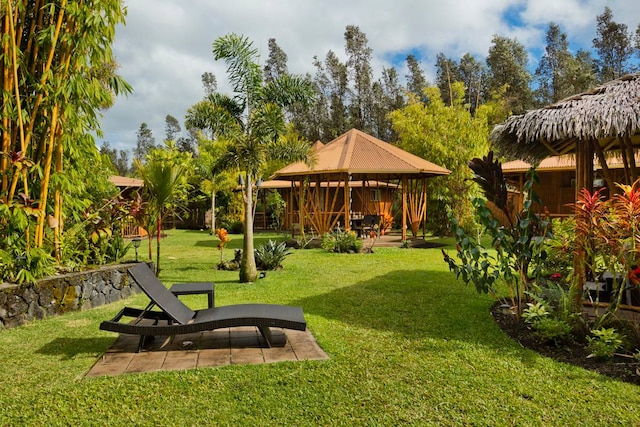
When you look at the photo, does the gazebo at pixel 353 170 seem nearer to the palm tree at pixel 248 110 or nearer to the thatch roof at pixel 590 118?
the palm tree at pixel 248 110

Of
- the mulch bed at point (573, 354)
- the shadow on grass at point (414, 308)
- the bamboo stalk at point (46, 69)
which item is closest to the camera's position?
the mulch bed at point (573, 354)

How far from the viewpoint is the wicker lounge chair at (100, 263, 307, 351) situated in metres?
4.39

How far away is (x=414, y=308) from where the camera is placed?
654 centimetres

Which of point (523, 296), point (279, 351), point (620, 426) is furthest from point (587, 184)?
point (279, 351)

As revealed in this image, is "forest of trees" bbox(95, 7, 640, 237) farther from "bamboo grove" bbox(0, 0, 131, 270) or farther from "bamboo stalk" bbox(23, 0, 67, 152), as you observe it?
"bamboo stalk" bbox(23, 0, 67, 152)

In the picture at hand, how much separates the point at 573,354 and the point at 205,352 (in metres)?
3.78

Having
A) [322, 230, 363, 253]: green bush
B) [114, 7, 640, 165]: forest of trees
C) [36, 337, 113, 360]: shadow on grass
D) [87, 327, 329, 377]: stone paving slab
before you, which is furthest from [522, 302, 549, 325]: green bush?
[114, 7, 640, 165]: forest of trees

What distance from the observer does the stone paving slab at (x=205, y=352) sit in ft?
13.7

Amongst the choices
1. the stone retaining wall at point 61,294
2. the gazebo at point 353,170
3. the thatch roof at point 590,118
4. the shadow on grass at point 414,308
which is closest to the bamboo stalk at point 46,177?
the stone retaining wall at point 61,294

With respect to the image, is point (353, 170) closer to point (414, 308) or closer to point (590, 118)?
point (414, 308)

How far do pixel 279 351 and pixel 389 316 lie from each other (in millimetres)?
2078

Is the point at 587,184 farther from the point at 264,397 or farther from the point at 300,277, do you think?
the point at 300,277

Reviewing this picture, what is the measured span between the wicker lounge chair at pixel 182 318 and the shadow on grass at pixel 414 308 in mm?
1449

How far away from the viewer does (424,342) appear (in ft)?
16.1
